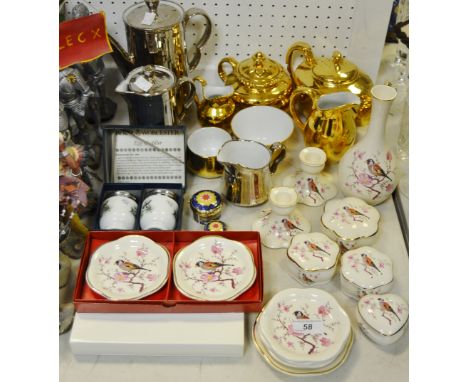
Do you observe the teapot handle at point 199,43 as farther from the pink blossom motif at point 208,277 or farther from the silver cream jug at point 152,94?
the pink blossom motif at point 208,277

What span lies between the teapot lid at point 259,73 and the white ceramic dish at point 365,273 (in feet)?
1.82

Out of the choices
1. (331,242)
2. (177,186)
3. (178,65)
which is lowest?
(331,242)

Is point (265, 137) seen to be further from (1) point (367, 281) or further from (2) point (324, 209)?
(1) point (367, 281)

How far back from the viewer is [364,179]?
134cm

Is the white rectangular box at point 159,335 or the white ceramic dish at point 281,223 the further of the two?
the white ceramic dish at point 281,223

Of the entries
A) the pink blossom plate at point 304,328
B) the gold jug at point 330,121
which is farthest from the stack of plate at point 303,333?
the gold jug at point 330,121

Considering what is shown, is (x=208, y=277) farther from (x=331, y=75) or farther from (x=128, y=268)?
(x=331, y=75)

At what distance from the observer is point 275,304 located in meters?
1.13

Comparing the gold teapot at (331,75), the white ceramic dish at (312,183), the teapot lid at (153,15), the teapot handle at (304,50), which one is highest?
the teapot lid at (153,15)

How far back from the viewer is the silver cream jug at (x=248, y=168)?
1326 millimetres

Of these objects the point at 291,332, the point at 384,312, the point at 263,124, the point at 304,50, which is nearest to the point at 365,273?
the point at 384,312

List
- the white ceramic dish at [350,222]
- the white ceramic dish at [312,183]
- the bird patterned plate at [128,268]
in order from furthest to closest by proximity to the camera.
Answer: the white ceramic dish at [312,183] → the white ceramic dish at [350,222] → the bird patterned plate at [128,268]

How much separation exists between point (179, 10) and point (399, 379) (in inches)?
40.0

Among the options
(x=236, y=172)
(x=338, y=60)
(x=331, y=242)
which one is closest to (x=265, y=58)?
(x=338, y=60)
